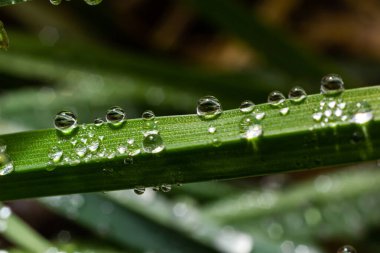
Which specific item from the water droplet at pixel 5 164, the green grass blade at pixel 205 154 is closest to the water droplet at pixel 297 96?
the green grass blade at pixel 205 154

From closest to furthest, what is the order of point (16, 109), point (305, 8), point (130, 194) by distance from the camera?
point (130, 194) < point (16, 109) < point (305, 8)

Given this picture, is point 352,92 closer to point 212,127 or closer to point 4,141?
point 212,127

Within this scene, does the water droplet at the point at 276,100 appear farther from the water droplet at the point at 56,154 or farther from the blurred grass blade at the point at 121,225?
the blurred grass blade at the point at 121,225

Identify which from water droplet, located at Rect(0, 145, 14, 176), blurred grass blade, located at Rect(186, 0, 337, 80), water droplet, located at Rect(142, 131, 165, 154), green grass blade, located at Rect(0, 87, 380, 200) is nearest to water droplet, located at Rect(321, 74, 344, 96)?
green grass blade, located at Rect(0, 87, 380, 200)

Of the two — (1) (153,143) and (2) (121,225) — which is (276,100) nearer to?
(1) (153,143)

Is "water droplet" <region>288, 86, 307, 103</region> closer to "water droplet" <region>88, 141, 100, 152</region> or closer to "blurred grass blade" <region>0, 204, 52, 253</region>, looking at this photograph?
"water droplet" <region>88, 141, 100, 152</region>

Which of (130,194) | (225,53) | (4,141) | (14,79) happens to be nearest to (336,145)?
(4,141)

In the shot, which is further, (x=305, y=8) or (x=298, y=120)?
(x=305, y=8)
